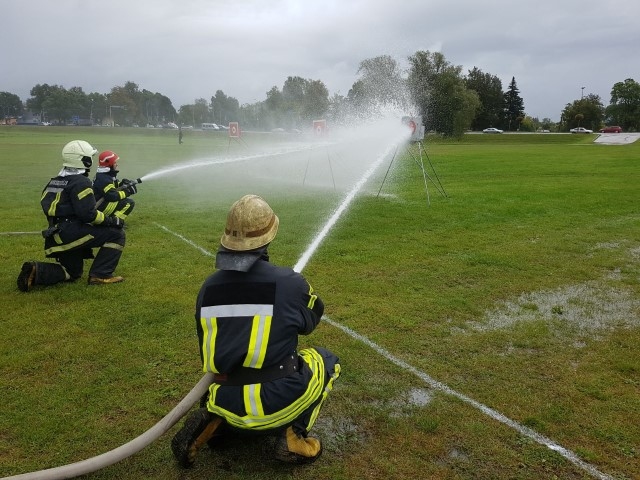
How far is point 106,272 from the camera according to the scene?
776 cm

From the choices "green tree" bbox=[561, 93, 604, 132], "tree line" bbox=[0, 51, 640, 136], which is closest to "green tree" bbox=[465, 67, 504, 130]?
"tree line" bbox=[0, 51, 640, 136]

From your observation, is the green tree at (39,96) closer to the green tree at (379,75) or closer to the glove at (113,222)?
the green tree at (379,75)

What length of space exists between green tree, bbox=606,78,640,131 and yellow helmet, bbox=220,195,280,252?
375 feet

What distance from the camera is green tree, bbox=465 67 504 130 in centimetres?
10438

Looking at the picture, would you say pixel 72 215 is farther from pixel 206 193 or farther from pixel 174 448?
pixel 206 193

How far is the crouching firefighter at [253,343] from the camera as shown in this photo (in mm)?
3395

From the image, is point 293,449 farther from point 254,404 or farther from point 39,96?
point 39,96

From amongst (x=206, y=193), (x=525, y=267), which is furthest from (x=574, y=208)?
(x=206, y=193)

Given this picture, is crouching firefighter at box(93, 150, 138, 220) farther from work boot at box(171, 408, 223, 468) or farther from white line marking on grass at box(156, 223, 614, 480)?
work boot at box(171, 408, 223, 468)

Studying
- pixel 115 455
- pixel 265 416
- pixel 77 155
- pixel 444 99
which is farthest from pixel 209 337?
pixel 444 99

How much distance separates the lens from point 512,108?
11050 centimetres

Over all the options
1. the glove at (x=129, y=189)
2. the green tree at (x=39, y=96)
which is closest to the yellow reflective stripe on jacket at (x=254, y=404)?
the glove at (x=129, y=189)

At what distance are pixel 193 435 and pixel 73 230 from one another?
16.8 feet

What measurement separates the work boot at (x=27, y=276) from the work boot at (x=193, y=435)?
16.2ft
